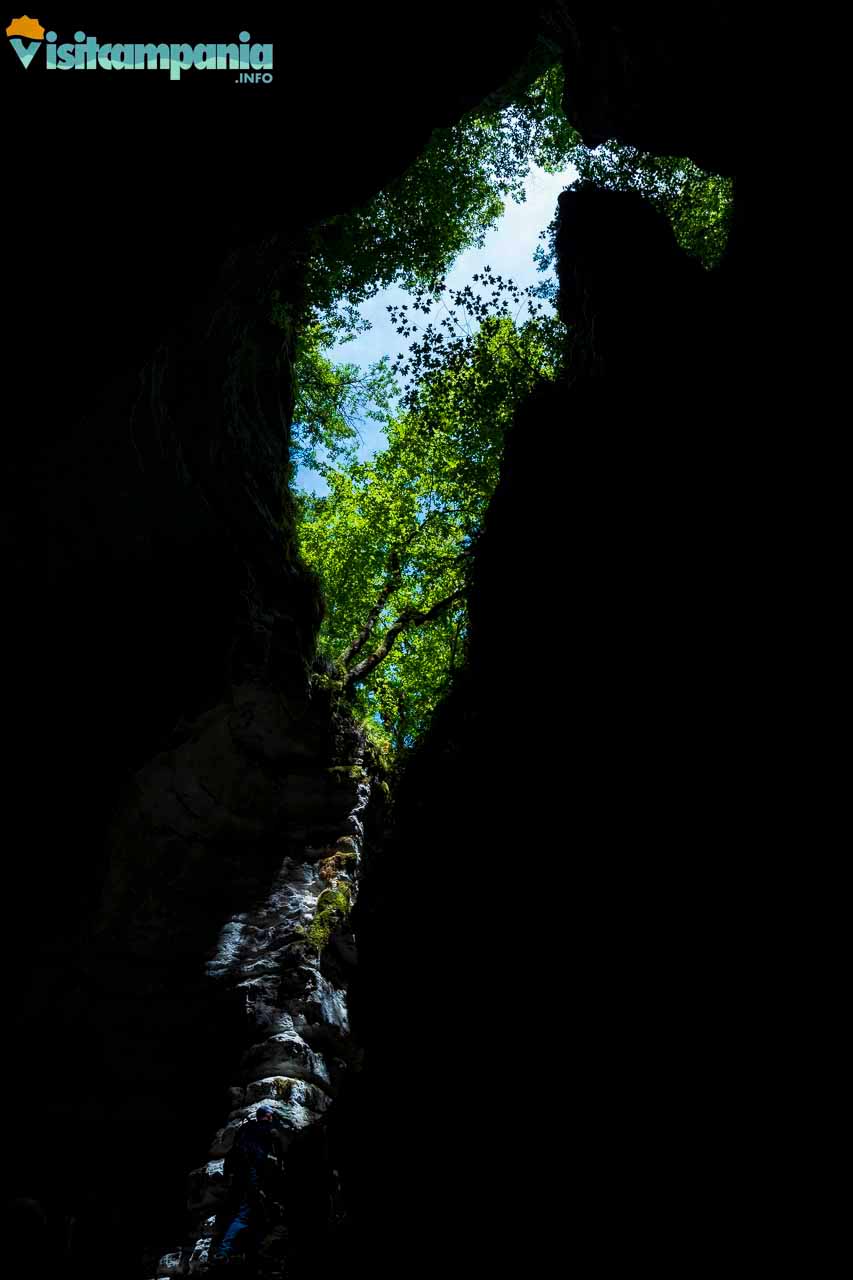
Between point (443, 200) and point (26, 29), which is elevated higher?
point (443, 200)

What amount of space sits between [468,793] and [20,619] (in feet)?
17.3

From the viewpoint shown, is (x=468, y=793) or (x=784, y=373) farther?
(x=468, y=793)

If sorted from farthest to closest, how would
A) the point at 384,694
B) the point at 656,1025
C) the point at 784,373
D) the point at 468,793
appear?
the point at 384,694
the point at 468,793
the point at 784,373
the point at 656,1025

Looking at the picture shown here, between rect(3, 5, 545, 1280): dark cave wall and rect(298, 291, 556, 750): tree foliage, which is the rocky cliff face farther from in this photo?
rect(298, 291, 556, 750): tree foliage

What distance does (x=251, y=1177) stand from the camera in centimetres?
623

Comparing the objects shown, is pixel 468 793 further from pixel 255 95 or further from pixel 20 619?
pixel 255 95

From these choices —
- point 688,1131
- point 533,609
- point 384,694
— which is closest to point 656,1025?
point 688,1131

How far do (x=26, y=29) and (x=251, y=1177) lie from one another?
33.4ft

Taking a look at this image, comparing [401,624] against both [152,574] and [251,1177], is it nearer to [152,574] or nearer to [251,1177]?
[152,574]

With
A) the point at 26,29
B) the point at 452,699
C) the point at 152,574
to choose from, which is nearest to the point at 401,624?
the point at 452,699

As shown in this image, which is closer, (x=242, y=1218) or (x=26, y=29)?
(x=26, y=29)

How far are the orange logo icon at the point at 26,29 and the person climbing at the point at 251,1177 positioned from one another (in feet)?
32.9

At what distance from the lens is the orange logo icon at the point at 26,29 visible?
4219 mm

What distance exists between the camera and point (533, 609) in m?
6.99
